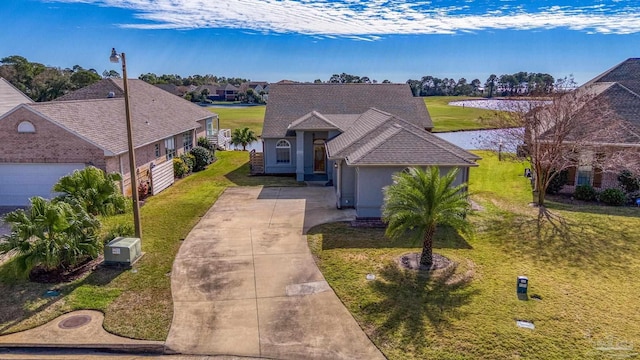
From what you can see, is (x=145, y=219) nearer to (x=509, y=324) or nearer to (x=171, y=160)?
(x=171, y=160)

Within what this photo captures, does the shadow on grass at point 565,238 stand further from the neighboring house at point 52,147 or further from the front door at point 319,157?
the neighboring house at point 52,147

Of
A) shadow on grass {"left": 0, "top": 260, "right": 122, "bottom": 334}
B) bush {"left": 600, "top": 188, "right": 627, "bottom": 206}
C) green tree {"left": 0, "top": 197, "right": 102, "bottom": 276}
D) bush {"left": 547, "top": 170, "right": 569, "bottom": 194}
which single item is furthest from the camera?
bush {"left": 547, "top": 170, "right": 569, "bottom": 194}

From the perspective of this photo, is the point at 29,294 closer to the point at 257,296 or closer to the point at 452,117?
the point at 257,296

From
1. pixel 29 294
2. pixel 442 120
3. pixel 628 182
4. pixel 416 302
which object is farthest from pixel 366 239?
pixel 442 120

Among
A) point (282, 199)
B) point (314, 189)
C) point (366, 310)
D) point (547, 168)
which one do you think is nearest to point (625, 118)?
point (547, 168)

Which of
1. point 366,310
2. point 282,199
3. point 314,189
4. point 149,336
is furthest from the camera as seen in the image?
point 314,189

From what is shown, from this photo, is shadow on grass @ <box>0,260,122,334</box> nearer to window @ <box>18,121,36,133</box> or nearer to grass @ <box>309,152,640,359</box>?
grass @ <box>309,152,640,359</box>

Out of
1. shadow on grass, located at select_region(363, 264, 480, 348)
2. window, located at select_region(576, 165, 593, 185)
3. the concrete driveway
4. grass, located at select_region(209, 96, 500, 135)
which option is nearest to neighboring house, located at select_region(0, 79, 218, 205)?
the concrete driveway
